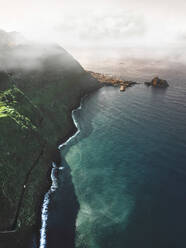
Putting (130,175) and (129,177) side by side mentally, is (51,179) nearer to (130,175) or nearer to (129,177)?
(129,177)

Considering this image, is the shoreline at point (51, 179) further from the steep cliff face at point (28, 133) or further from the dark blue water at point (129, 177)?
the dark blue water at point (129, 177)

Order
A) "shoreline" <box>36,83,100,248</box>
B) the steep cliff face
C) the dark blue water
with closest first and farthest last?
the dark blue water → "shoreline" <box>36,83,100,248</box> → the steep cliff face

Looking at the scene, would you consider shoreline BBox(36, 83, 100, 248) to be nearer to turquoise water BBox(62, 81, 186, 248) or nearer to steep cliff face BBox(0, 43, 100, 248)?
steep cliff face BBox(0, 43, 100, 248)

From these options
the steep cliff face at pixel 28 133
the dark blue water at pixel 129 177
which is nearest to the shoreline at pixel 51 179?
the steep cliff face at pixel 28 133

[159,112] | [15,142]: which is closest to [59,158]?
[15,142]

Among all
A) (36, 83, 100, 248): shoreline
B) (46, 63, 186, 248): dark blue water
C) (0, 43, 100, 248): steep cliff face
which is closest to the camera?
(46, 63, 186, 248): dark blue water

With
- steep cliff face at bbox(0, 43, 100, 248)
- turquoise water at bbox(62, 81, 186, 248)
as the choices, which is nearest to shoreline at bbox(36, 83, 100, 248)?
steep cliff face at bbox(0, 43, 100, 248)
